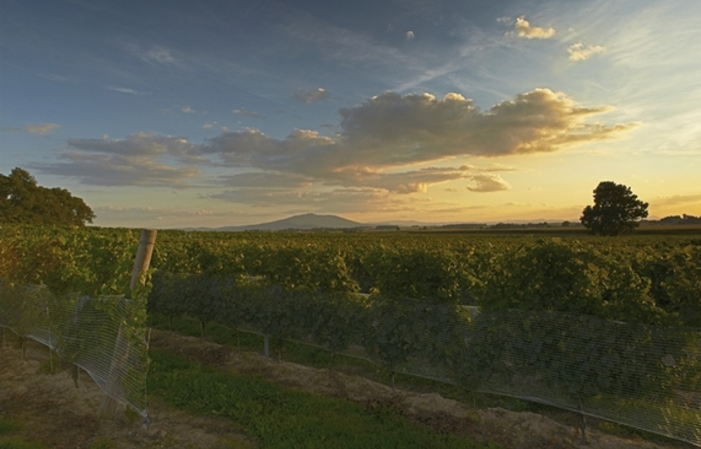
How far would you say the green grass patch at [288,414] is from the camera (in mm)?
5105

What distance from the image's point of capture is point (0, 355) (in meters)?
9.00

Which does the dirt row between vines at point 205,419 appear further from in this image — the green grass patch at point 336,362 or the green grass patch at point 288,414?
the green grass patch at point 336,362

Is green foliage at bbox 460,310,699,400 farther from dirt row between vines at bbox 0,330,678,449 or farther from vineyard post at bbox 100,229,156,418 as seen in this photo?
vineyard post at bbox 100,229,156,418

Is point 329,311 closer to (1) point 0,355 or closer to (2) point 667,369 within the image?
(2) point 667,369

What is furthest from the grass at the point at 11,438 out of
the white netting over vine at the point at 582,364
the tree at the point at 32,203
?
the tree at the point at 32,203

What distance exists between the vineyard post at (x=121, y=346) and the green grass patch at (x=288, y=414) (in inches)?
34.6

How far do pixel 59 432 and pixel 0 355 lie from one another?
5.06 metres

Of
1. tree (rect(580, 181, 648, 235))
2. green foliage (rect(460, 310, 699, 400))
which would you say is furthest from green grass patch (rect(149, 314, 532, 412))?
tree (rect(580, 181, 648, 235))

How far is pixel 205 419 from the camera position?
231 inches

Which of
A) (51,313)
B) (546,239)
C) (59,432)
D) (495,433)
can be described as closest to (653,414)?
(495,433)

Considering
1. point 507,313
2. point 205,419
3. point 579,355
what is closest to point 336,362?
point 205,419

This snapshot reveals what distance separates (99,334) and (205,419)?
215 centimetres

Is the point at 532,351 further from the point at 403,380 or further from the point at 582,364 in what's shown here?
the point at 403,380

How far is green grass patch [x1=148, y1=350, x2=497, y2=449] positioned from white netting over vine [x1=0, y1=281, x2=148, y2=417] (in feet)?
3.11
